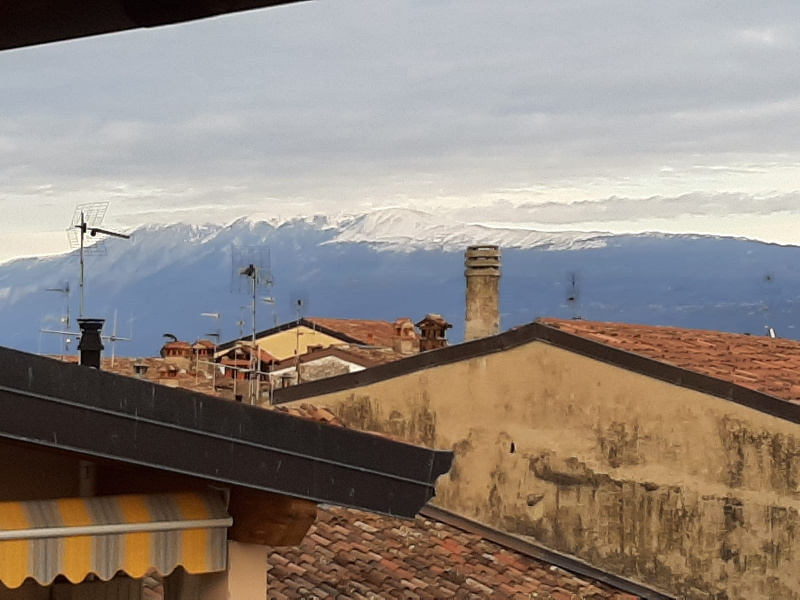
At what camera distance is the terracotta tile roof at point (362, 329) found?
30156mm

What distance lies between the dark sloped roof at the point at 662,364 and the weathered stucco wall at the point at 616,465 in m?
0.10

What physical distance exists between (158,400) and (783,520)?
7.91 meters

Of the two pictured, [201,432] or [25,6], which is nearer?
[25,6]

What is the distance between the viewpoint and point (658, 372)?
36.4 ft

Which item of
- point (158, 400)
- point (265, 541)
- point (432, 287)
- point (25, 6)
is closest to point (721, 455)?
point (265, 541)

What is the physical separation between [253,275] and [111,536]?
12047 millimetres

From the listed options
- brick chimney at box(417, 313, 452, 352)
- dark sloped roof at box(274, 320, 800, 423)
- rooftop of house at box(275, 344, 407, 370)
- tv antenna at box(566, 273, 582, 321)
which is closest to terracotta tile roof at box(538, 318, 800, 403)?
dark sloped roof at box(274, 320, 800, 423)

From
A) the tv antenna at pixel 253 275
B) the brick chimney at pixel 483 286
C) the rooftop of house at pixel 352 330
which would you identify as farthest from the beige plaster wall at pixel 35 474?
the rooftop of house at pixel 352 330

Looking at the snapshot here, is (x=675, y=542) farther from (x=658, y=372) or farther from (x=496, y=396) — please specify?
(x=496, y=396)

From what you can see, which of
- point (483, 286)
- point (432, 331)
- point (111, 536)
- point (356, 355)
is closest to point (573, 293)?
point (356, 355)

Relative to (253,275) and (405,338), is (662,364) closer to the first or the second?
(253,275)

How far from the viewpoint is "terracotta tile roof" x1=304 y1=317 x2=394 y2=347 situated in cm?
3016

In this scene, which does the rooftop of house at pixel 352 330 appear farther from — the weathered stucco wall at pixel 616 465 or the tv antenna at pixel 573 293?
the weathered stucco wall at pixel 616 465

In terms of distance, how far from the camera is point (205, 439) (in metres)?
4.00
